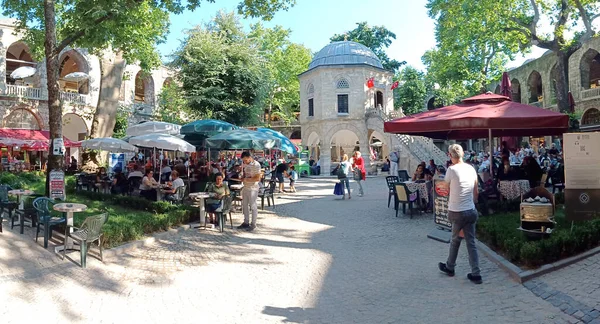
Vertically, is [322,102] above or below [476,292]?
above

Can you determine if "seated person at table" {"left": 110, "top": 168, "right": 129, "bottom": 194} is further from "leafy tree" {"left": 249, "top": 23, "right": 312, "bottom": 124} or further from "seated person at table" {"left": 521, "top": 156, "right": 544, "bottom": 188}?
"leafy tree" {"left": 249, "top": 23, "right": 312, "bottom": 124}

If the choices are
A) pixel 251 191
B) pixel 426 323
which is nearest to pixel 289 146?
pixel 251 191

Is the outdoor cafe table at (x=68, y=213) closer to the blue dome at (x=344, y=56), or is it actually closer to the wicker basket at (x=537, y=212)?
the wicker basket at (x=537, y=212)

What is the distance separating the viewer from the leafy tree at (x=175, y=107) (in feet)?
75.5

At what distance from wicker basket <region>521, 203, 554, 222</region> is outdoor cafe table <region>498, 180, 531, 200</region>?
3561 mm

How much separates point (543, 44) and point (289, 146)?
1114 cm

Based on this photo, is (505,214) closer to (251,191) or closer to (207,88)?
(251,191)

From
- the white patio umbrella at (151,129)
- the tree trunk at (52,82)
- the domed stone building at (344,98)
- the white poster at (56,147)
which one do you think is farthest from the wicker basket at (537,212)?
the domed stone building at (344,98)

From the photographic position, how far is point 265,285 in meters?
5.53

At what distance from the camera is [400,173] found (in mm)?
13219

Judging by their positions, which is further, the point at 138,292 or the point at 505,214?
the point at 505,214

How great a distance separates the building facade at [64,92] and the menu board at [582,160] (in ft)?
64.3

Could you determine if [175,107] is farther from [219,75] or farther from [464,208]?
[464,208]

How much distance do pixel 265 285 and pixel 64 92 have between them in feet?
90.2
